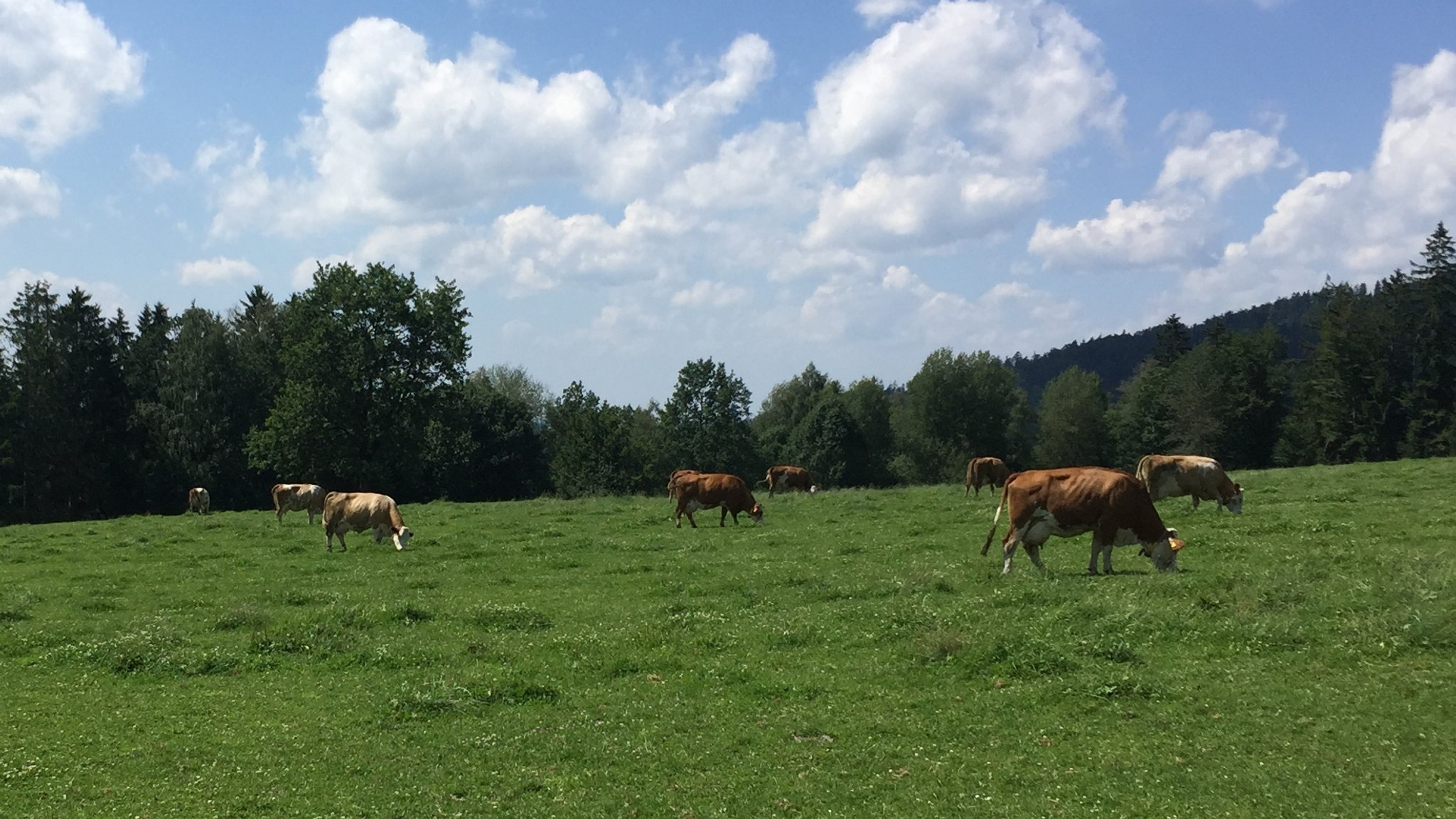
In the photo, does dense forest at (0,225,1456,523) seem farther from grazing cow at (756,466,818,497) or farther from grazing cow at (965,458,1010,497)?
grazing cow at (965,458,1010,497)

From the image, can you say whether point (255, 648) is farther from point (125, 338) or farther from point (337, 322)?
point (125, 338)

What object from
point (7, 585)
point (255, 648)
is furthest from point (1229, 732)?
point (7, 585)

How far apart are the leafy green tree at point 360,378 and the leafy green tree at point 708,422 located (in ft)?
117

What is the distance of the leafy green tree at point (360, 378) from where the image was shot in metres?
55.0

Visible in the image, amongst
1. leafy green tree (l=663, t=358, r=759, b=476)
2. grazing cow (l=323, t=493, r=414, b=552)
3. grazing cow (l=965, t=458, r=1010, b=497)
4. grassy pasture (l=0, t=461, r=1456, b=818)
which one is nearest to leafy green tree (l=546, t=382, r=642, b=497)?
leafy green tree (l=663, t=358, r=759, b=476)

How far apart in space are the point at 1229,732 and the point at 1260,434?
89.9 metres

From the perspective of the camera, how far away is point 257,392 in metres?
68.9

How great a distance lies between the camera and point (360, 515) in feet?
90.6

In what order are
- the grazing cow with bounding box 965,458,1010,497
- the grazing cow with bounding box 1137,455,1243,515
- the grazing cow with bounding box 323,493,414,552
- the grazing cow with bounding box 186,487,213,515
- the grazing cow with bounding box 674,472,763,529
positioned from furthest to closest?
the grazing cow with bounding box 186,487,213,515 < the grazing cow with bounding box 965,458,1010,497 < the grazing cow with bounding box 674,472,763,529 < the grazing cow with bounding box 323,493,414,552 < the grazing cow with bounding box 1137,455,1243,515

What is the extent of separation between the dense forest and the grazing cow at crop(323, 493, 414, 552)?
29551mm

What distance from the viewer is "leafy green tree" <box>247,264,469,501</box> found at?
180 feet

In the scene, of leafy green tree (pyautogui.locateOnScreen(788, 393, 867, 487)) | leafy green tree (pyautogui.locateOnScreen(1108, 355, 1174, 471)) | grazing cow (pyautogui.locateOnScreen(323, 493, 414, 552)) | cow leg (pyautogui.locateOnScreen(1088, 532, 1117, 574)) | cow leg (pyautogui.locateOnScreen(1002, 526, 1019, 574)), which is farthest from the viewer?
leafy green tree (pyautogui.locateOnScreen(1108, 355, 1174, 471))

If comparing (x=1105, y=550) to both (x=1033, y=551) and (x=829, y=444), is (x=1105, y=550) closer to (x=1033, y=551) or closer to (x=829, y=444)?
(x=1033, y=551)

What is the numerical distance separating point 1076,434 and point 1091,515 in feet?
302
